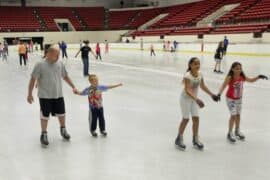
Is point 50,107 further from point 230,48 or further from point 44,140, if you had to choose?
point 230,48

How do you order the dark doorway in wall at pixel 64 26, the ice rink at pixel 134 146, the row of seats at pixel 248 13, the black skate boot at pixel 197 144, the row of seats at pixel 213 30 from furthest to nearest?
the dark doorway in wall at pixel 64 26 < the row of seats at pixel 248 13 < the row of seats at pixel 213 30 < the black skate boot at pixel 197 144 < the ice rink at pixel 134 146

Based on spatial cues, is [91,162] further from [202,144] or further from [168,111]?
[168,111]

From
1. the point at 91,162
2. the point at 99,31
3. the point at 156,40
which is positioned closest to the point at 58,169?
the point at 91,162

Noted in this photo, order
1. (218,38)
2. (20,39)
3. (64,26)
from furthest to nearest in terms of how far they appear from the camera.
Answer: (64,26) → (20,39) → (218,38)

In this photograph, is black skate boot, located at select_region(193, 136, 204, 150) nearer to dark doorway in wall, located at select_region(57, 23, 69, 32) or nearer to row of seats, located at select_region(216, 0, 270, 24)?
row of seats, located at select_region(216, 0, 270, 24)

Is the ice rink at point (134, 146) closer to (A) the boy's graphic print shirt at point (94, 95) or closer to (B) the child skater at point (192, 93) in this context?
(B) the child skater at point (192, 93)

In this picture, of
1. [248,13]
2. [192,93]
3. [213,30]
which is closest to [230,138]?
[192,93]

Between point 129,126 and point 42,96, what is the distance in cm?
169

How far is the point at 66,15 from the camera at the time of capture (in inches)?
1948

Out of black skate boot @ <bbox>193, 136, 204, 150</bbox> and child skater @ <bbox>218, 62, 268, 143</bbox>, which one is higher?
child skater @ <bbox>218, 62, 268, 143</bbox>

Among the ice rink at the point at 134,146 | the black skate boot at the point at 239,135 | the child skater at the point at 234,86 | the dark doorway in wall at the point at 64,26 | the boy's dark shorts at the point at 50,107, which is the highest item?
the dark doorway in wall at the point at 64,26

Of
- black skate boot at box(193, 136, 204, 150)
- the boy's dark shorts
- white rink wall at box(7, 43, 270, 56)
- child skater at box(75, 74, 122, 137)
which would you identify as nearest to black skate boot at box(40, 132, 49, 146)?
the boy's dark shorts

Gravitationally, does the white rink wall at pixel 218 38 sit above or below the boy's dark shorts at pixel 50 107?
above

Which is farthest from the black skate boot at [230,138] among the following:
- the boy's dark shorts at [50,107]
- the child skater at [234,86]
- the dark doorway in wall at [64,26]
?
the dark doorway in wall at [64,26]
